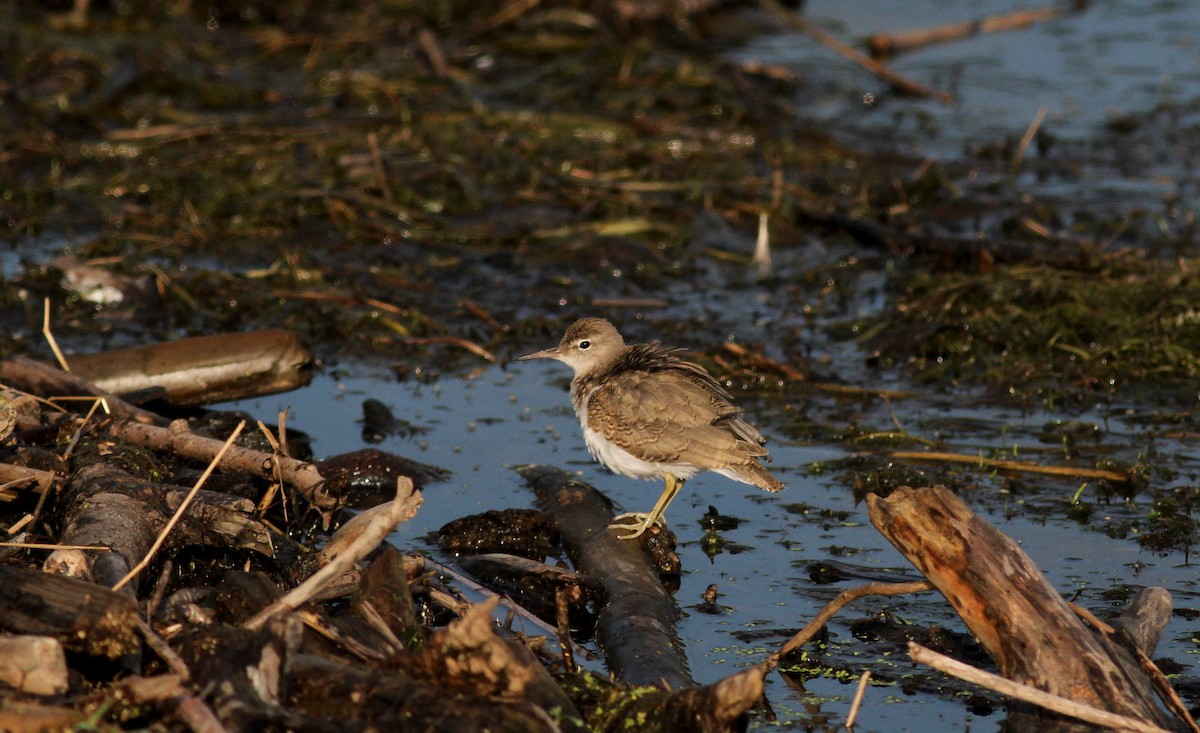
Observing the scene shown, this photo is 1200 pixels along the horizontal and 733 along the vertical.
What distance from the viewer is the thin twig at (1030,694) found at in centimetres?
409

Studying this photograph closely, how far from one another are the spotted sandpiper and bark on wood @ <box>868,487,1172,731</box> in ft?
4.55

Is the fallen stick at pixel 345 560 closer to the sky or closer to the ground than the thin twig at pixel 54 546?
closer to the sky

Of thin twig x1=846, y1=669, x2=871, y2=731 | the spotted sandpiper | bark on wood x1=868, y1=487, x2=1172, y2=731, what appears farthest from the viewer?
the spotted sandpiper

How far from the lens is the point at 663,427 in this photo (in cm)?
623

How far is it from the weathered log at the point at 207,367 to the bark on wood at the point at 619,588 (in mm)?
1572

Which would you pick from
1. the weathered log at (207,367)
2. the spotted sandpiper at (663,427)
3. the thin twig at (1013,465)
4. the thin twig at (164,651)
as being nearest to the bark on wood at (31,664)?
the thin twig at (164,651)

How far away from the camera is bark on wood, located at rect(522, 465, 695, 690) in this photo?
494 centimetres

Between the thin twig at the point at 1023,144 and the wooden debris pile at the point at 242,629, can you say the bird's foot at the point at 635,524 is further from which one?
the thin twig at the point at 1023,144

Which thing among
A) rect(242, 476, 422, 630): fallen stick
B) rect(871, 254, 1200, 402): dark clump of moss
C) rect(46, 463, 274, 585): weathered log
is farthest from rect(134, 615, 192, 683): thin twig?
rect(871, 254, 1200, 402): dark clump of moss

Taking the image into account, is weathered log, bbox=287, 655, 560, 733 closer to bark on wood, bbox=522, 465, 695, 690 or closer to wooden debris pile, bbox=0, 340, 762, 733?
wooden debris pile, bbox=0, 340, 762, 733

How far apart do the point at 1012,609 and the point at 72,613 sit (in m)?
2.85

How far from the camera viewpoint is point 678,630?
5555 mm

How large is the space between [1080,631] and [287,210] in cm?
731

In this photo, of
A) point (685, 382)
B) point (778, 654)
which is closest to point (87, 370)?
point (685, 382)
